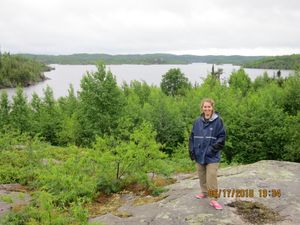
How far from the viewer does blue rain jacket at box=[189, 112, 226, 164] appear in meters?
7.71

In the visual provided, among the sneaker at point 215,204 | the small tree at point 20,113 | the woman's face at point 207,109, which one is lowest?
the small tree at point 20,113

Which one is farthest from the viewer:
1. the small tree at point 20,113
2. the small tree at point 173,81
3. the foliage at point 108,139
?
the small tree at point 173,81

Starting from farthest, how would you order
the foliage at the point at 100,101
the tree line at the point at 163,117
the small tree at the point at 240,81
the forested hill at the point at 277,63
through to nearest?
the forested hill at the point at 277,63
the small tree at the point at 240,81
the foliage at the point at 100,101
the tree line at the point at 163,117

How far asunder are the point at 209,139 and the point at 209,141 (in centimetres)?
4

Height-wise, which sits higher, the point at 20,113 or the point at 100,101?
the point at 100,101

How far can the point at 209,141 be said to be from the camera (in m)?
7.78

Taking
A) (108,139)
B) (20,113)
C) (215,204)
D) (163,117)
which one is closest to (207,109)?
(215,204)

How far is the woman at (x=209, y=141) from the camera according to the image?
7.71 meters

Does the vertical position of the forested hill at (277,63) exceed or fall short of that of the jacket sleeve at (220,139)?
it exceeds it

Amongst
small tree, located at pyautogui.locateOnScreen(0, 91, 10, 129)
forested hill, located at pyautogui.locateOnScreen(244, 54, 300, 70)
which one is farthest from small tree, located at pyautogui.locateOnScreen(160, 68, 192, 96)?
forested hill, located at pyautogui.locateOnScreen(244, 54, 300, 70)
